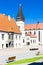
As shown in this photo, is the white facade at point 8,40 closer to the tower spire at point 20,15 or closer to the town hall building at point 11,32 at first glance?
the town hall building at point 11,32

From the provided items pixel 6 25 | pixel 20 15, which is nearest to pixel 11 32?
pixel 6 25

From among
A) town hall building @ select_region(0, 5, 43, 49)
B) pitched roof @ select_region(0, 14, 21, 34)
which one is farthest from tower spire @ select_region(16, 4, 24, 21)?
pitched roof @ select_region(0, 14, 21, 34)

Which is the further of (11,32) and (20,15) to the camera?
(20,15)

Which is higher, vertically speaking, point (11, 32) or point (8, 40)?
point (11, 32)

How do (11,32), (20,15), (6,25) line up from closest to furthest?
(11,32), (6,25), (20,15)

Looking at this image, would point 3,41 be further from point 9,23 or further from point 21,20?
point 21,20

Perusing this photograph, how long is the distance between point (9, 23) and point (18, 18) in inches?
572

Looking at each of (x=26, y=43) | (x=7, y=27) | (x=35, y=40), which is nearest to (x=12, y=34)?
(x=7, y=27)

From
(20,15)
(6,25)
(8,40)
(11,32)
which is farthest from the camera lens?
(20,15)

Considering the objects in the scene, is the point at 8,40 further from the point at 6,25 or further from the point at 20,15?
the point at 20,15

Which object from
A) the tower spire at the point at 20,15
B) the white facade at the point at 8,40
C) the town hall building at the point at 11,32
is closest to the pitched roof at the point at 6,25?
the town hall building at the point at 11,32

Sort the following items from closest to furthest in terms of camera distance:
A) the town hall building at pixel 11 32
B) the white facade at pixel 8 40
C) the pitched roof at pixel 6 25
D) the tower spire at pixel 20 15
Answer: the white facade at pixel 8 40 → the town hall building at pixel 11 32 → the pitched roof at pixel 6 25 → the tower spire at pixel 20 15

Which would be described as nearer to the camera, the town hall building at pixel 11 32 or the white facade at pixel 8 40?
the white facade at pixel 8 40

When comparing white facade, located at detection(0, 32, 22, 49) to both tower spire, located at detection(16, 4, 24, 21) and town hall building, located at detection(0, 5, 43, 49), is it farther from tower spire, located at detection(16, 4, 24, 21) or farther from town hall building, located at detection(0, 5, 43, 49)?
tower spire, located at detection(16, 4, 24, 21)
